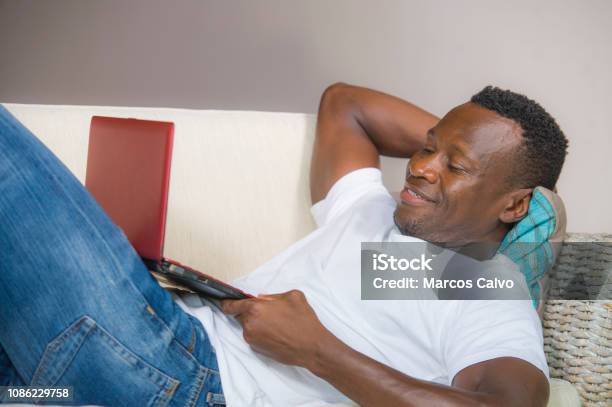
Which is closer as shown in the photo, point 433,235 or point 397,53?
point 433,235

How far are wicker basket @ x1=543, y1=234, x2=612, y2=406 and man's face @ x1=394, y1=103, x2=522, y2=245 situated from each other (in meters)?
0.20

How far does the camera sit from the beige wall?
1911 mm

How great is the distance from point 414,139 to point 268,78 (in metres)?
0.74

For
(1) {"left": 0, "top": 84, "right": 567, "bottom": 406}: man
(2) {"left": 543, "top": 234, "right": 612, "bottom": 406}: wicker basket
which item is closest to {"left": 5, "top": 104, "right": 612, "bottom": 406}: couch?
(1) {"left": 0, "top": 84, "right": 567, "bottom": 406}: man

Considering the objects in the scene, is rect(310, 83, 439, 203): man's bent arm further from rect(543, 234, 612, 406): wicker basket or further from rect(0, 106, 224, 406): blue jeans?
rect(0, 106, 224, 406): blue jeans

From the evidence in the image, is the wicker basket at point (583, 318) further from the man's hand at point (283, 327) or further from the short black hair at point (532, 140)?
the man's hand at point (283, 327)

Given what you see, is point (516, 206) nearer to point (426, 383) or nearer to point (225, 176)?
point (426, 383)

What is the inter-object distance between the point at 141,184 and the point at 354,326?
0.47 metres

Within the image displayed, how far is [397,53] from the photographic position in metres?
2.02

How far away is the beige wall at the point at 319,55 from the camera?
6.27 feet

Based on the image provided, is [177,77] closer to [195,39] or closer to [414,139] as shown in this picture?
[195,39]

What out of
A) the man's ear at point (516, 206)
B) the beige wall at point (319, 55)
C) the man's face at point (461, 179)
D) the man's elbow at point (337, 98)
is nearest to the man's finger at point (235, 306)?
the man's face at point (461, 179)

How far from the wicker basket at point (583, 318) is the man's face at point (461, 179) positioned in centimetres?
20

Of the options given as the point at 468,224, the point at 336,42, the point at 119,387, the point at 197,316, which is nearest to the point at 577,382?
the point at 468,224
